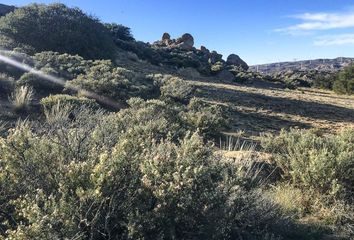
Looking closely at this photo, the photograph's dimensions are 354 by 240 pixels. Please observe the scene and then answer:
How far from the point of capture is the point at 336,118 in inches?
898

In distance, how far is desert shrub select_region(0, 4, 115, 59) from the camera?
26594 mm

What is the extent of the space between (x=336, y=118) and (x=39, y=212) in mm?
20982

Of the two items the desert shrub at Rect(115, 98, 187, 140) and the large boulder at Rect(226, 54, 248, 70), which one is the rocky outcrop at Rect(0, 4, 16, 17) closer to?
the large boulder at Rect(226, 54, 248, 70)

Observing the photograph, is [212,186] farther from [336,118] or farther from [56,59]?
[336,118]

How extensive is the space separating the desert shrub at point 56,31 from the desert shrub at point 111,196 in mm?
21229

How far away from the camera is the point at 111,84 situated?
17453 mm

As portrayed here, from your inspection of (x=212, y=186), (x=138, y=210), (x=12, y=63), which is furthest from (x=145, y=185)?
(x=12, y=63)

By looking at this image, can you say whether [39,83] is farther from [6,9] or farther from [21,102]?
[6,9]

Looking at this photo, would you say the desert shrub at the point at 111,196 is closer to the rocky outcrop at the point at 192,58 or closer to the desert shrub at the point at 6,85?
the desert shrub at the point at 6,85

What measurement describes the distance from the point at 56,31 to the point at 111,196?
25343 mm

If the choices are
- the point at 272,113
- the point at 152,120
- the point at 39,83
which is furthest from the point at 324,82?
the point at 152,120

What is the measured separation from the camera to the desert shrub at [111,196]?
13.4 feet

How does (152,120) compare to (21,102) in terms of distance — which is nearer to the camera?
(152,120)

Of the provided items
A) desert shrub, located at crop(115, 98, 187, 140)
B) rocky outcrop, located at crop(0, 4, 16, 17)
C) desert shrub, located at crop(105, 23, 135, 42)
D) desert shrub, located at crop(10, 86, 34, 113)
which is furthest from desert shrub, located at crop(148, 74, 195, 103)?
desert shrub, located at crop(105, 23, 135, 42)
